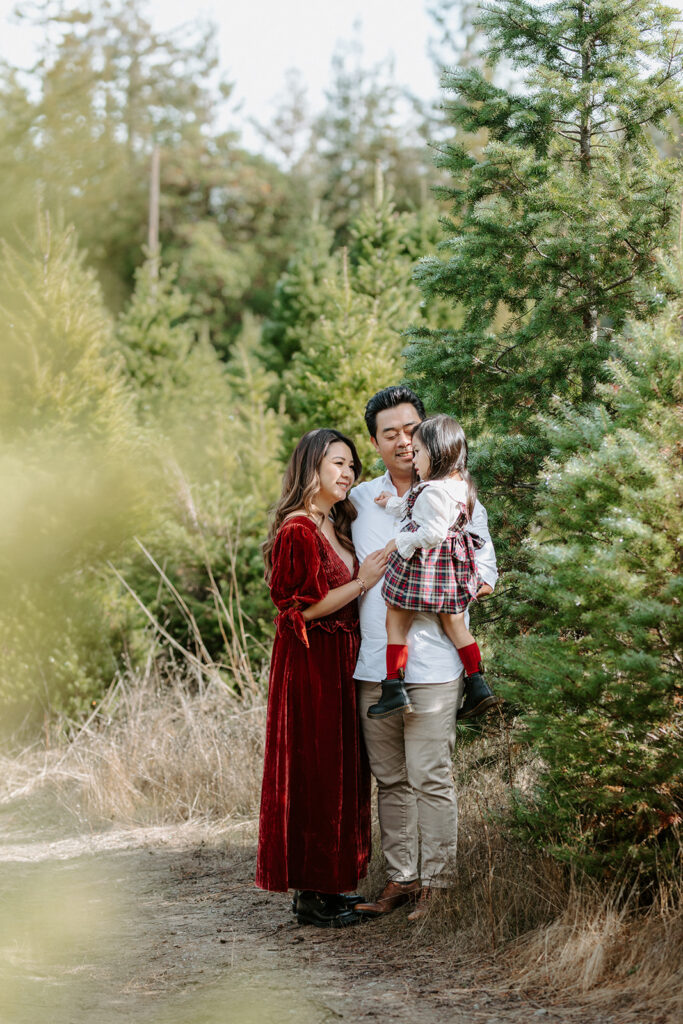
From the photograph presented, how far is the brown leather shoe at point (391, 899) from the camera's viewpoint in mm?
4160

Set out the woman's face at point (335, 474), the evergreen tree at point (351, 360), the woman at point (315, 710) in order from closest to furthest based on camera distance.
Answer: the woman at point (315, 710)
the woman's face at point (335, 474)
the evergreen tree at point (351, 360)

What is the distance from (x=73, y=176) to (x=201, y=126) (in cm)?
1987

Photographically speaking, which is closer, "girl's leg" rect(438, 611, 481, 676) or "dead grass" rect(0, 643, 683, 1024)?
"dead grass" rect(0, 643, 683, 1024)

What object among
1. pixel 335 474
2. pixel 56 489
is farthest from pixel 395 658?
pixel 56 489

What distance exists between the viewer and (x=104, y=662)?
904cm

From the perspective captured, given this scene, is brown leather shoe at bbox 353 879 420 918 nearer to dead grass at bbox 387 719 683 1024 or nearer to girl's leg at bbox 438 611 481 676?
dead grass at bbox 387 719 683 1024

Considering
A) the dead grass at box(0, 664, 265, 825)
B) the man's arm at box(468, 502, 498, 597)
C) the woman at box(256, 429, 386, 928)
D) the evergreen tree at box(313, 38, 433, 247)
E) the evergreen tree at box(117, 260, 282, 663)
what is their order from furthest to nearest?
1. the evergreen tree at box(313, 38, 433, 247)
2. the evergreen tree at box(117, 260, 282, 663)
3. the dead grass at box(0, 664, 265, 825)
4. the woman at box(256, 429, 386, 928)
5. the man's arm at box(468, 502, 498, 597)

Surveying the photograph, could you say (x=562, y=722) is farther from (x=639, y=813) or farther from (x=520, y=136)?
(x=520, y=136)

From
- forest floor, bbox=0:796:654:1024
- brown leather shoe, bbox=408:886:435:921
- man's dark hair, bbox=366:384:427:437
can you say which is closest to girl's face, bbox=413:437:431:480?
man's dark hair, bbox=366:384:427:437

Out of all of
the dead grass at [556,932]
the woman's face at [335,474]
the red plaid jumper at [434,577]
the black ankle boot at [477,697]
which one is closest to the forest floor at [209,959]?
the dead grass at [556,932]

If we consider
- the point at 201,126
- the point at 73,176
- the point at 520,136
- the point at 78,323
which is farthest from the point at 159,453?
the point at 201,126

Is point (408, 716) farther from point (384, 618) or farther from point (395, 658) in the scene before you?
point (384, 618)

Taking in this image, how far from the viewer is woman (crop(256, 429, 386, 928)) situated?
409cm

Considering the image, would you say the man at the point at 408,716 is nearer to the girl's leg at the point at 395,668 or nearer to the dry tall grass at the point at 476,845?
the girl's leg at the point at 395,668
